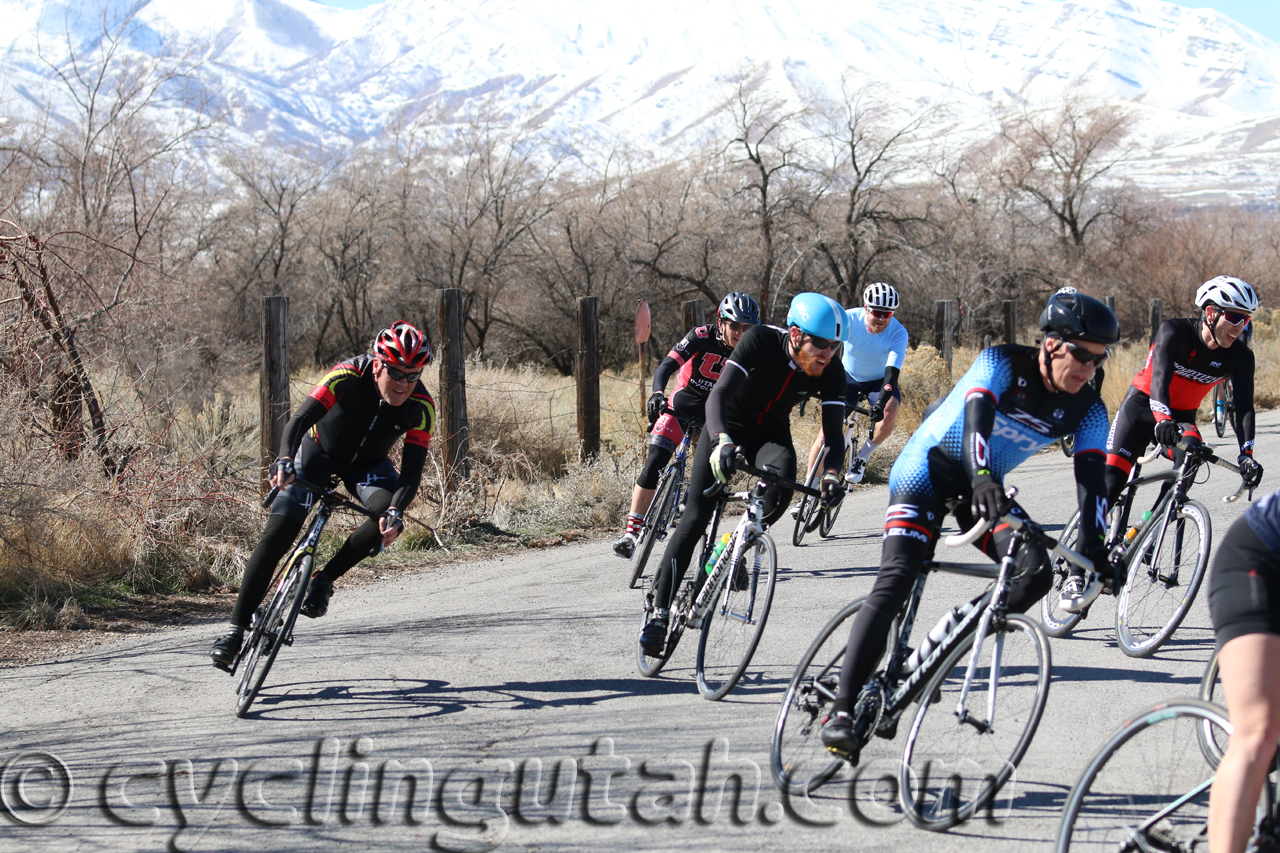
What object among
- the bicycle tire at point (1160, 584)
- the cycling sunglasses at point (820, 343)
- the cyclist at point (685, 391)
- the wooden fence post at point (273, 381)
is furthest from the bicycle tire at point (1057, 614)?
the wooden fence post at point (273, 381)

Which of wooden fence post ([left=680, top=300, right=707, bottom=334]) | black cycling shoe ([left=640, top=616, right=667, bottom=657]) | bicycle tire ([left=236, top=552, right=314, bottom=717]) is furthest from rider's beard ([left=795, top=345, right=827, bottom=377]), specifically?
wooden fence post ([left=680, top=300, right=707, bottom=334])

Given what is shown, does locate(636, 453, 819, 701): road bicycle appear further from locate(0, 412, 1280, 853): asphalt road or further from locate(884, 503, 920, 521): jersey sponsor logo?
locate(884, 503, 920, 521): jersey sponsor logo

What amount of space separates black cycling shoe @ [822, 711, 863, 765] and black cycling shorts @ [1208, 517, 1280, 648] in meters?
1.34

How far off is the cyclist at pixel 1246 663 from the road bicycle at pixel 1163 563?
281cm

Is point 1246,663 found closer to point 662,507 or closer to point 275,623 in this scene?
point 275,623

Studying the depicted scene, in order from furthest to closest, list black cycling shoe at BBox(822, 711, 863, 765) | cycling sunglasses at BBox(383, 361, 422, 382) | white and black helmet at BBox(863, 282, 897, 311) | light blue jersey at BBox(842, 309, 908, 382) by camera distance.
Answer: light blue jersey at BBox(842, 309, 908, 382), white and black helmet at BBox(863, 282, 897, 311), cycling sunglasses at BBox(383, 361, 422, 382), black cycling shoe at BBox(822, 711, 863, 765)

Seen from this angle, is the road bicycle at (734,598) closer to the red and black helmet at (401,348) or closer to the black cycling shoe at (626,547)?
the red and black helmet at (401,348)

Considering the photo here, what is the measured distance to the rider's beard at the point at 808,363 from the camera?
5.56 m

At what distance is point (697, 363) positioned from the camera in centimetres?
823

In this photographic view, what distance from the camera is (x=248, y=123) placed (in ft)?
653

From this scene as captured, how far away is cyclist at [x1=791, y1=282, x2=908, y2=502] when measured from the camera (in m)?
9.59

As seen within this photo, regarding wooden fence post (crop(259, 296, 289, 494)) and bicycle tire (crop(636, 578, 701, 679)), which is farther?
wooden fence post (crop(259, 296, 289, 494))

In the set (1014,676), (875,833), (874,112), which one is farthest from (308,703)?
(874,112)

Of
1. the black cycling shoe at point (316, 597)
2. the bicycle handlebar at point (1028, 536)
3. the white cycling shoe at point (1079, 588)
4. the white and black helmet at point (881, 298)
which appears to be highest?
the white and black helmet at point (881, 298)
